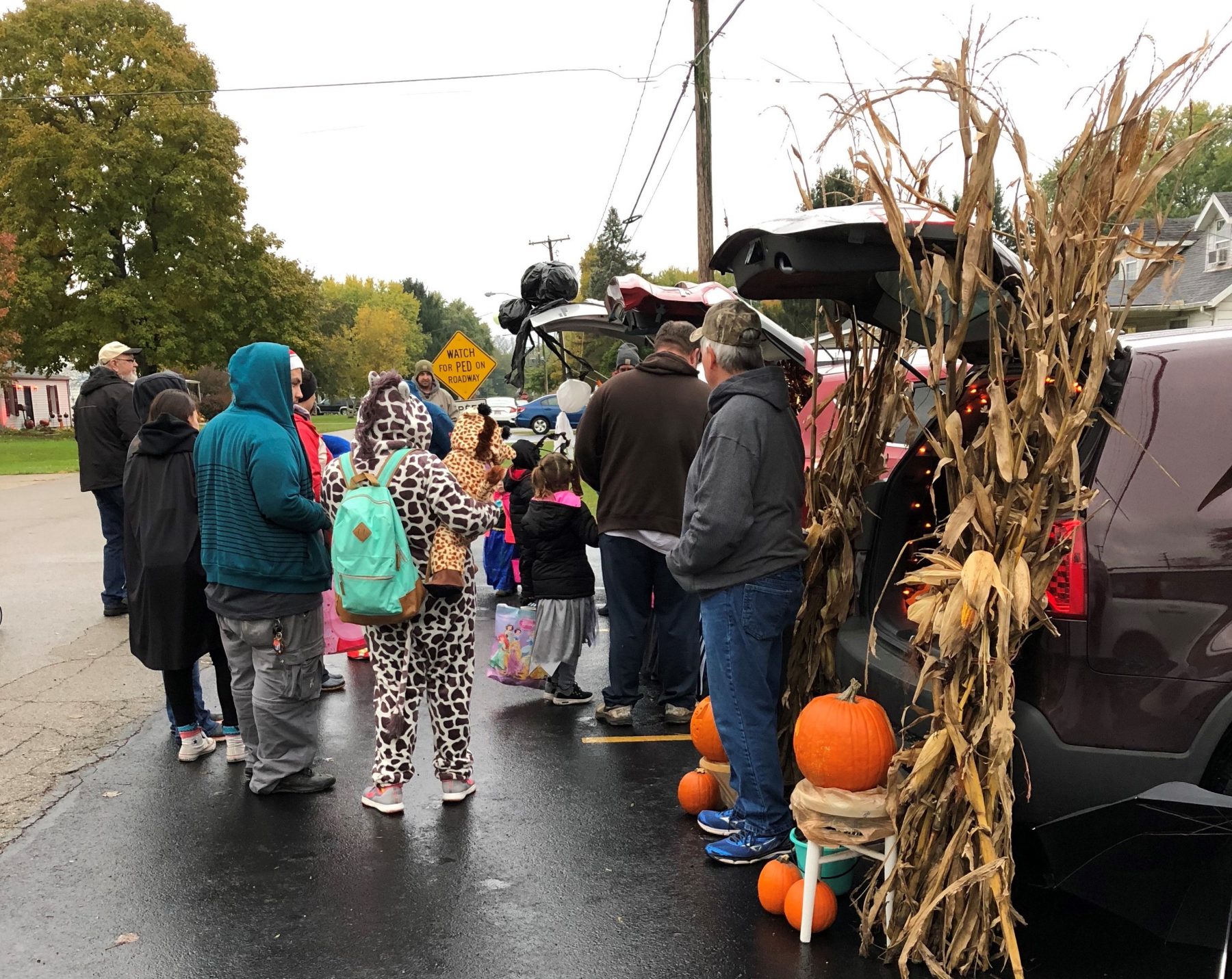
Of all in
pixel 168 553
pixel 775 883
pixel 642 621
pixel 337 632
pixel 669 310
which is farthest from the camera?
pixel 669 310

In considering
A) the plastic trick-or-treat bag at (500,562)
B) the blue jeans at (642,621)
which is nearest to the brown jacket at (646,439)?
the blue jeans at (642,621)

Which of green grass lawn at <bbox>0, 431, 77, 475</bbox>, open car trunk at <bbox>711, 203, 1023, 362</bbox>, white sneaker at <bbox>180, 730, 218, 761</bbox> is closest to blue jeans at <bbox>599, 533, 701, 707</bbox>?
open car trunk at <bbox>711, 203, 1023, 362</bbox>

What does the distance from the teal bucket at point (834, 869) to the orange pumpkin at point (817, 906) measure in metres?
0.10

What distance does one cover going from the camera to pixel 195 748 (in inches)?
204

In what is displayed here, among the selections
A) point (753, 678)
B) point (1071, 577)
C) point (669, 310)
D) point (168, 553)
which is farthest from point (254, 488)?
point (669, 310)

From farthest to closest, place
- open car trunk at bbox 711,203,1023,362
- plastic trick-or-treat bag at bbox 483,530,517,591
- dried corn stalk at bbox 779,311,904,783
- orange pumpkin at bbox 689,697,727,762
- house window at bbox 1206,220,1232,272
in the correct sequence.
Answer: house window at bbox 1206,220,1232,272, plastic trick-or-treat bag at bbox 483,530,517,591, orange pumpkin at bbox 689,697,727,762, dried corn stalk at bbox 779,311,904,783, open car trunk at bbox 711,203,1023,362

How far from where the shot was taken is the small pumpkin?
347 centimetres

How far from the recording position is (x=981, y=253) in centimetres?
297

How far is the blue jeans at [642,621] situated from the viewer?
539 cm

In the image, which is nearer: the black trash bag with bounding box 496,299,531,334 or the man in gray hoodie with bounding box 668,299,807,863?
the man in gray hoodie with bounding box 668,299,807,863

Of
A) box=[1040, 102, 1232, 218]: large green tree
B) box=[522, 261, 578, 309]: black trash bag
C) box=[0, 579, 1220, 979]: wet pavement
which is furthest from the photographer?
box=[522, 261, 578, 309]: black trash bag

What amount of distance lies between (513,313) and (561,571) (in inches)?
208

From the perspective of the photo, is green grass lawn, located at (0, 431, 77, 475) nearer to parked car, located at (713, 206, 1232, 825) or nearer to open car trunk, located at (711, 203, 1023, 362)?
open car trunk, located at (711, 203, 1023, 362)

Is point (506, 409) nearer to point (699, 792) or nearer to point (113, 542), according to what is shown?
point (113, 542)
